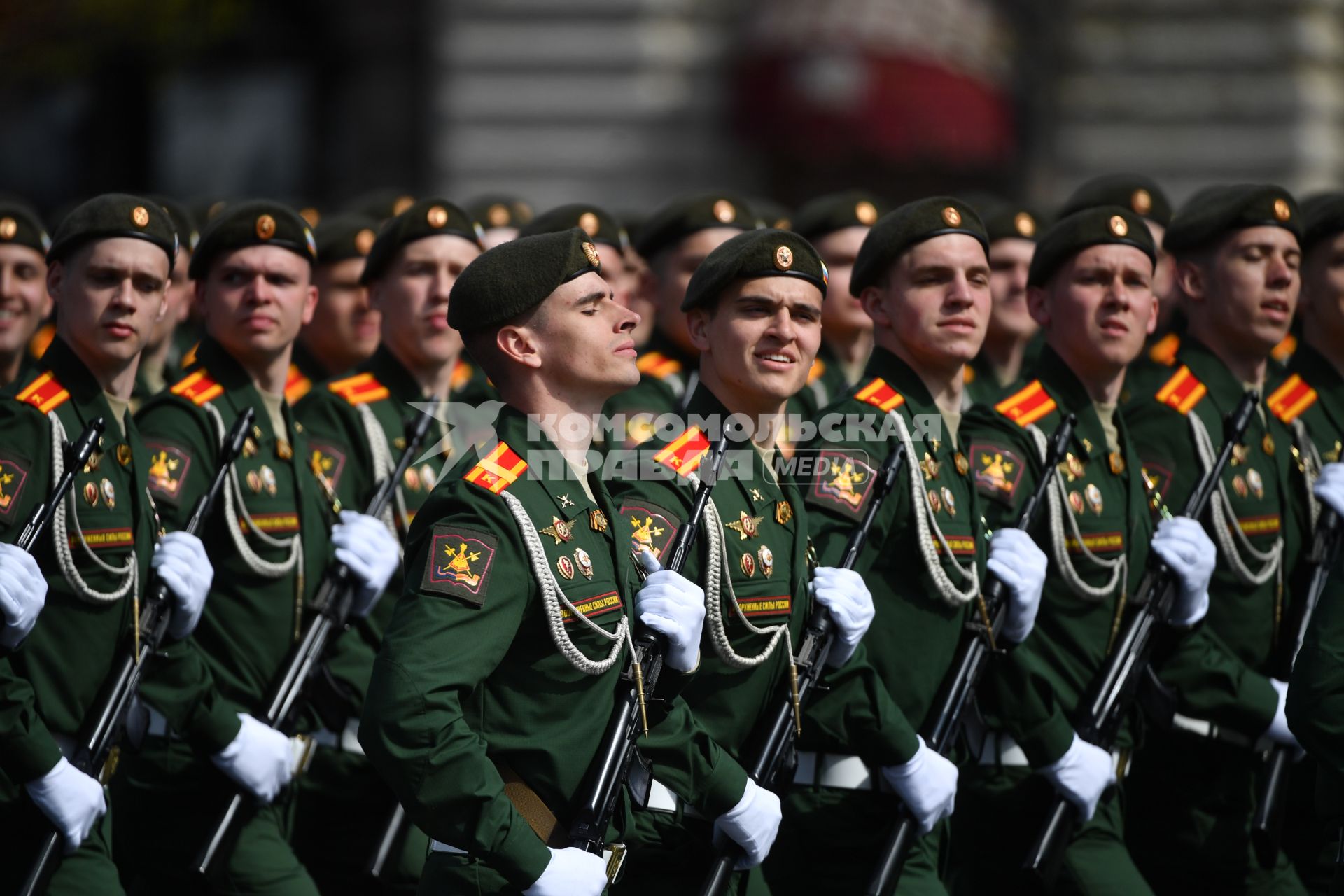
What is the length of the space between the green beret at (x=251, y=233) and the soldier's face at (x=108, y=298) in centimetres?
68

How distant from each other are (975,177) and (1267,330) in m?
10.0

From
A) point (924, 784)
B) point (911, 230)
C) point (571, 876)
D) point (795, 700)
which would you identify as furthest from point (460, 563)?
point (911, 230)

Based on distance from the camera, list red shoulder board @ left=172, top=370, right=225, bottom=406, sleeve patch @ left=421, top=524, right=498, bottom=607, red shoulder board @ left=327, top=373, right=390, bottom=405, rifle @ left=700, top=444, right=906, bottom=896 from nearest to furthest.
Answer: sleeve patch @ left=421, top=524, right=498, bottom=607 → rifle @ left=700, top=444, right=906, bottom=896 → red shoulder board @ left=172, top=370, right=225, bottom=406 → red shoulder board @ left=327, top=373, right=390, bottom=405

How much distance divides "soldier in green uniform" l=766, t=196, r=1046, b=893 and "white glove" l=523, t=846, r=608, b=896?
1170 mm

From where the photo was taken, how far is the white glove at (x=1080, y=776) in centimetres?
540

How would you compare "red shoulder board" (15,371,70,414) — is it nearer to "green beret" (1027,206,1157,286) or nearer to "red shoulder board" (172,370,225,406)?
"red shoulder board" (172,370,225,406)

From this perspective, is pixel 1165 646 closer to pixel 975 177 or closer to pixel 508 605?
pixel 508 605

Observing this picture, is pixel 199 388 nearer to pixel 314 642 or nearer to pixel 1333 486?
pixel 314 642

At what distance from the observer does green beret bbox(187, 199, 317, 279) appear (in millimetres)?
6172

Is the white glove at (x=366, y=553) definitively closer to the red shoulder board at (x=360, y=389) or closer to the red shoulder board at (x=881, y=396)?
the red shoulder board at (x=360, y=389)

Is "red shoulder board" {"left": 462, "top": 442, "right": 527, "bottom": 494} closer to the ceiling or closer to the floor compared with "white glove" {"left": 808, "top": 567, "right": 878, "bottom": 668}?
closer to the ceiling

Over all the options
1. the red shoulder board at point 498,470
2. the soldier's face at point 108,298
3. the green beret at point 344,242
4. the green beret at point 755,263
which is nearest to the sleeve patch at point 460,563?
the red shoulder board at point 498,470

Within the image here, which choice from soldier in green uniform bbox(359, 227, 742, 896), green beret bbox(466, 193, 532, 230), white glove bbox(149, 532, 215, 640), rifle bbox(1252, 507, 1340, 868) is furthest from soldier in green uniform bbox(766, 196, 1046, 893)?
green beret bbox(466, 193, 532, 230)

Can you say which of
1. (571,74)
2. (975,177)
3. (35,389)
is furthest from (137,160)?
(35,389)
